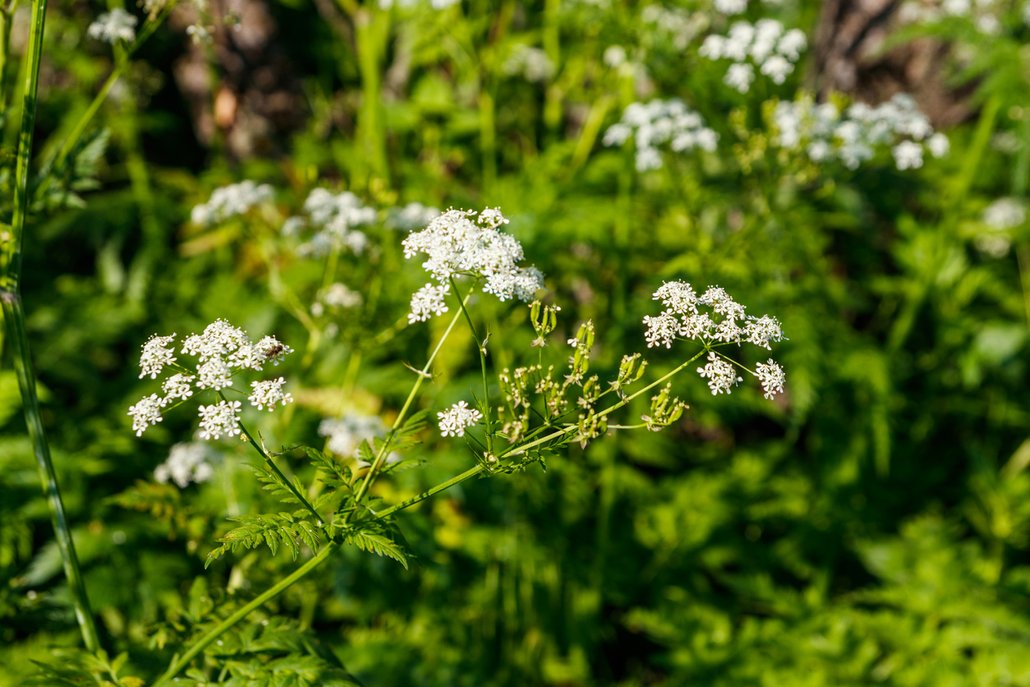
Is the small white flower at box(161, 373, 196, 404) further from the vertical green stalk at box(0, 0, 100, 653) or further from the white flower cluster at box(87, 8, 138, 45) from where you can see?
the white flower cluster at box(87, 8, 138, 45)

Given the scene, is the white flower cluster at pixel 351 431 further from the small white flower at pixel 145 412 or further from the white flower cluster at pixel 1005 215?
the white flower cluster at pixel 1005 215

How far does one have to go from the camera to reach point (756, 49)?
146 inches

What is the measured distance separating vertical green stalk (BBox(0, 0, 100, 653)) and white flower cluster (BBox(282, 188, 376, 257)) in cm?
136

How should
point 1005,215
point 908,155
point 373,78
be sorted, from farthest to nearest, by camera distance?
point 1005,215
point 373,78
point 908,155

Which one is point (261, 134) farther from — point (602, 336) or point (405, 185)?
point (602, 336)

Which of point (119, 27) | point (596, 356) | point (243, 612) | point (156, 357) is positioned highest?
point (119, 27)

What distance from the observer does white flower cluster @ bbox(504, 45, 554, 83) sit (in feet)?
16.6

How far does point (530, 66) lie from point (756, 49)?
6.17 feet

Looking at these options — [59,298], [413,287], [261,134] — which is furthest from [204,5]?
[261,134]

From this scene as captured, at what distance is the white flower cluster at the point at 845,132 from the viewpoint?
3.63 metres

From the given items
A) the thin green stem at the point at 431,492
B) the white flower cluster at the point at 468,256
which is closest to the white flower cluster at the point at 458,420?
the thin green stem at the point at 431,492

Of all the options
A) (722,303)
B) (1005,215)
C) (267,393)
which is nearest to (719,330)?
(722,303)

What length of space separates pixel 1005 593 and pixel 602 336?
7.99 ft

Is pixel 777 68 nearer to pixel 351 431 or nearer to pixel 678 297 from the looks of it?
pixel 678 297
